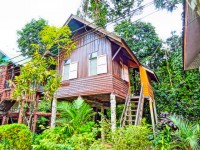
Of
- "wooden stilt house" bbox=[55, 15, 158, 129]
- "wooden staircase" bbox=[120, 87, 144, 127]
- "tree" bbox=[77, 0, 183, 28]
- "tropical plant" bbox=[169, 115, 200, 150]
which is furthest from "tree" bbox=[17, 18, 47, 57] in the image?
"tropical plant" bbox=[169, 115, 200, 150]

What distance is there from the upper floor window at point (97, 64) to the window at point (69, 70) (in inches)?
41.1

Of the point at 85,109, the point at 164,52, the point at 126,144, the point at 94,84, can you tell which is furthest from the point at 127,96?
the point at 164,52

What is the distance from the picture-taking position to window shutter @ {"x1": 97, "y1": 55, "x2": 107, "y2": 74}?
9676mm

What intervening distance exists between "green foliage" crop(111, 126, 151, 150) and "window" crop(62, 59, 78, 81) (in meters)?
5.62

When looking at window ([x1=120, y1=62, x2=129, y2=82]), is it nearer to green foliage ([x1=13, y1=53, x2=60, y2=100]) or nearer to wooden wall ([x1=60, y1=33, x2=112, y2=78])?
wooden wall ([x1=60, y1=33, x2=112, y2=78])

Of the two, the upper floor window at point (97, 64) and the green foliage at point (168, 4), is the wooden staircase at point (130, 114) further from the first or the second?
the green foliage at point (168, 4)

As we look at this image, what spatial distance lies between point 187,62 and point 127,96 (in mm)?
5187

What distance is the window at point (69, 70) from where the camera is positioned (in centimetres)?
1074

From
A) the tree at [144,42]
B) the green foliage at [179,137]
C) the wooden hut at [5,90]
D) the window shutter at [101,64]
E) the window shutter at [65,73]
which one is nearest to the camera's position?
the green foliage at [179,137]

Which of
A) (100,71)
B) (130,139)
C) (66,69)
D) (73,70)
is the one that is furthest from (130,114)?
(66,69)

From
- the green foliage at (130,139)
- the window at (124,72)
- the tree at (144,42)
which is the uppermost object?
the tree at (144,42)

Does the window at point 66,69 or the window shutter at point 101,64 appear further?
the window at point 66,69

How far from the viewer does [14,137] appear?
691 cm

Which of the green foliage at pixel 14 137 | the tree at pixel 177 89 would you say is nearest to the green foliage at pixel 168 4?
the tree at pixel 177 89
